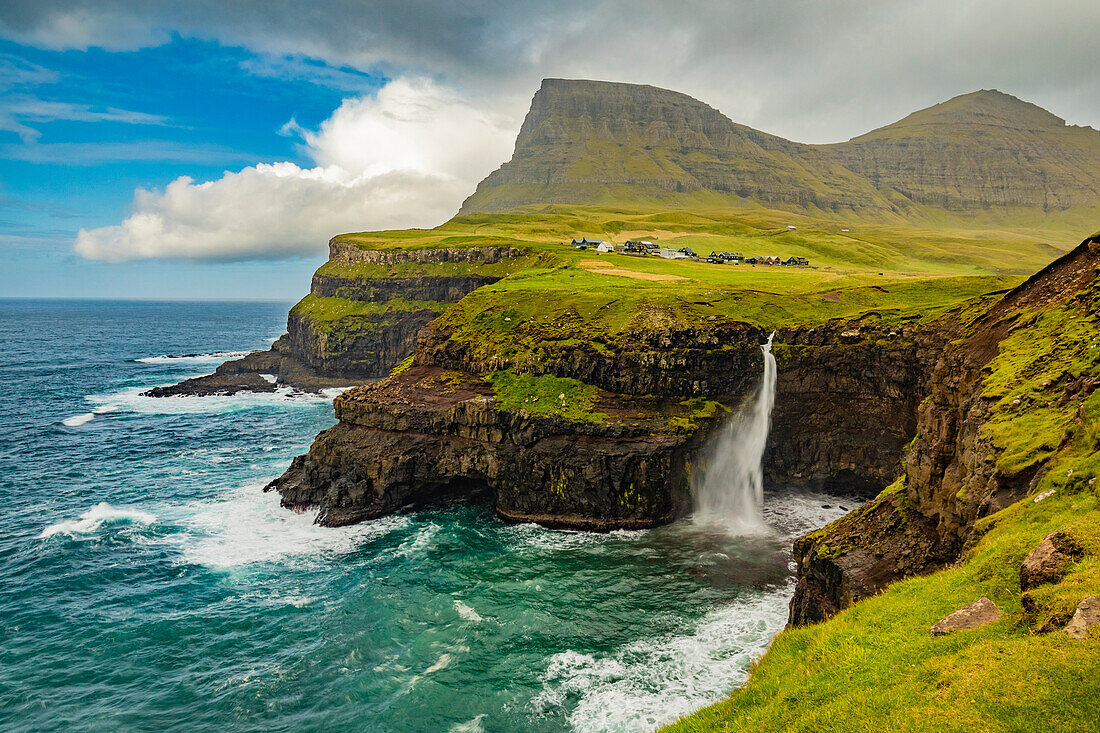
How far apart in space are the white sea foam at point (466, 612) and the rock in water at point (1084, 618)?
1197 inches

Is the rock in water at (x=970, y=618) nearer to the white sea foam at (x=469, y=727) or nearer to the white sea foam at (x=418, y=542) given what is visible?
the white sea foam at (x=469, y=727)

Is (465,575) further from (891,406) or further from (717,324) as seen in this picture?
(891,406)

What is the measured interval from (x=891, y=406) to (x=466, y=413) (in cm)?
3915

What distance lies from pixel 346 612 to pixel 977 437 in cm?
3534

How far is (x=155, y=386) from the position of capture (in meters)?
108

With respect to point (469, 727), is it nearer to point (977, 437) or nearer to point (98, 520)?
point (977, 437)

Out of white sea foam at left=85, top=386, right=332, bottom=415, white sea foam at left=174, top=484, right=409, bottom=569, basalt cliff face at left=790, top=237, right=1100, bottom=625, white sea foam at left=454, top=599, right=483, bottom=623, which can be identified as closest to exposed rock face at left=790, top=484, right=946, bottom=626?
basalt cliff face at left=790, top=237, right=1100, bottom=625

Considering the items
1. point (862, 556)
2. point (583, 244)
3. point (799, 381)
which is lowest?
point (862, 556)

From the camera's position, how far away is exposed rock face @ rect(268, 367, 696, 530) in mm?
47938

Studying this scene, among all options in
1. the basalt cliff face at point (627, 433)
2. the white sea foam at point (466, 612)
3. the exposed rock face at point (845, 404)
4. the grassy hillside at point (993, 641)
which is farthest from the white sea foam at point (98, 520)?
the exposed rock face at point (845, 404)

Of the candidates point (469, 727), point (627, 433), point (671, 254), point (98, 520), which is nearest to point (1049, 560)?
point (469, 727)

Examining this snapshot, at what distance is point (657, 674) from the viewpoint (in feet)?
94.6

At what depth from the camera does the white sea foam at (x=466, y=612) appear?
34.7 meters

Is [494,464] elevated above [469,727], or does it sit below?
above
